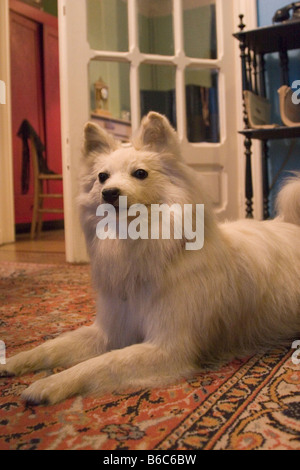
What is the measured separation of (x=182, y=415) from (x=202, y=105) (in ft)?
9.83

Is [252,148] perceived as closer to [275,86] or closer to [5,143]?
[275,86]

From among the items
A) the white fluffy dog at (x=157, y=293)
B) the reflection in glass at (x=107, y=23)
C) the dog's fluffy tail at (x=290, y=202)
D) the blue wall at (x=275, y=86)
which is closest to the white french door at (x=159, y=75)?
the reflection in glass at (x=107, y=23)

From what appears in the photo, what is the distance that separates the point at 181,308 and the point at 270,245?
0.51m

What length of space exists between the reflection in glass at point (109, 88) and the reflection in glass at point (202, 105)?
19.3 inches

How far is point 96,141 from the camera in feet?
5.24

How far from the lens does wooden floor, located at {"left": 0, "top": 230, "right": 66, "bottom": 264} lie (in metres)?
4.07

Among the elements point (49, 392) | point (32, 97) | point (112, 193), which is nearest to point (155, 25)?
point (112, 193)

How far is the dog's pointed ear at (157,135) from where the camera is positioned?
149cm

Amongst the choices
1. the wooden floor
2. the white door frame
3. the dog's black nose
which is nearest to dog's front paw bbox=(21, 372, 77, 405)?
the dog's black nose

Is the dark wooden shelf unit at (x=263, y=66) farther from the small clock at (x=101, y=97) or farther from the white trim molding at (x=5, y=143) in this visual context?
the white trim molding at (x=5, y=143)

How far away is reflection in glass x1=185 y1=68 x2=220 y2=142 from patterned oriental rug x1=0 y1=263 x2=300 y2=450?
244cm

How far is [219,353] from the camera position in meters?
1.54

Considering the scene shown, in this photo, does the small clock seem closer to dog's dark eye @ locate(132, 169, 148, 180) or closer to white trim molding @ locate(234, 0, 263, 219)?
white trim molding @ locate(234, 0, 263, 219)
